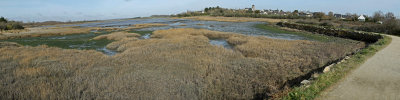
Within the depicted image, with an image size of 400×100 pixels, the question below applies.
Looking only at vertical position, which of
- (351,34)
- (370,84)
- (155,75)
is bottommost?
(155,75)

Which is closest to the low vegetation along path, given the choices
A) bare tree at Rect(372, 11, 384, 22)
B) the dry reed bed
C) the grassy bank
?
the grassy bank

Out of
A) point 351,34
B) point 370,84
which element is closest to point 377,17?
point 351,34

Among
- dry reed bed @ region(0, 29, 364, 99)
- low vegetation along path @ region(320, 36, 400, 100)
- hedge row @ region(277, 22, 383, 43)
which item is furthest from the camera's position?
hedge row @ region(277, 22, 383, 43)

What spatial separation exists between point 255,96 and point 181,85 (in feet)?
9.38

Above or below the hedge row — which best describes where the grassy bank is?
below

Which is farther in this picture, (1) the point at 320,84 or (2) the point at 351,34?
(2) the point at 351,34

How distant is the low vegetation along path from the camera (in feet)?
19.2

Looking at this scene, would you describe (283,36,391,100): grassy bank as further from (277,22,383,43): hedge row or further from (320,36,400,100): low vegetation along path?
(277,22,383,43): hedge row

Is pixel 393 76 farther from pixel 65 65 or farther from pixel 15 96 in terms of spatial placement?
pixel 65 65

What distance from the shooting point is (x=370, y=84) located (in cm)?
668

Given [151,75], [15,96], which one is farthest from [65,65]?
[151,75]

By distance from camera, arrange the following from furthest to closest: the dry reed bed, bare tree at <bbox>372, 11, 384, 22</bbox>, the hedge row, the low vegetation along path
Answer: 1. bare tree at <bbox>372, 11, 384, 22</bbox>
2. the hedge row
3. the dry reed bed
4. the low vegetation along path

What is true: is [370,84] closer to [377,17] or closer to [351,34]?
[351,34]

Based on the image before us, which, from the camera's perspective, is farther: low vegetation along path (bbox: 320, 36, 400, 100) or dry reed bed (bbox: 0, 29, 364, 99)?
dry reed bed (bbox: 0, 29, 364, 99)
